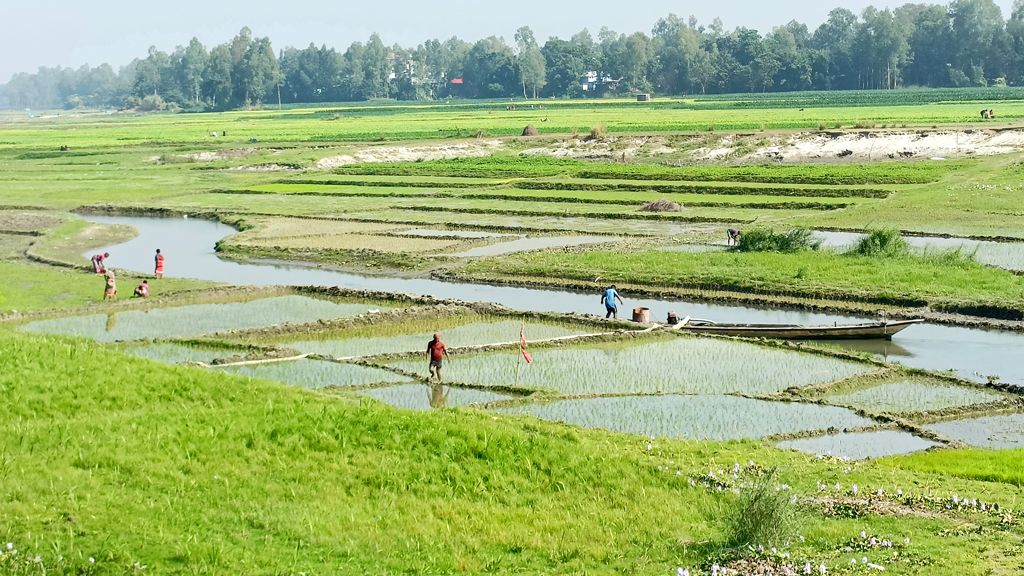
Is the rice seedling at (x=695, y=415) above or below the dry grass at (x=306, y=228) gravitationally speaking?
below

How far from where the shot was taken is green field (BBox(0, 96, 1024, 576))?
30.6 feet

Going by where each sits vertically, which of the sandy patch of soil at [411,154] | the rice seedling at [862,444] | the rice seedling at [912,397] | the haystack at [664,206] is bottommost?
the rice seedling at [912,397]

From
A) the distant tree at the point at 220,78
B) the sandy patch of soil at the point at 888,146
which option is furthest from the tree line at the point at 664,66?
the sandy patch of soil at the point at 888,146

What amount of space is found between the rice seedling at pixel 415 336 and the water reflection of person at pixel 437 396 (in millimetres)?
2716

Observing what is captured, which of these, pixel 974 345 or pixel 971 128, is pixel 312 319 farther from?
pixel 971 128

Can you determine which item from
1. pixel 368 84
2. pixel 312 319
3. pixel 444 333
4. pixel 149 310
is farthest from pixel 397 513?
pixel 368 84

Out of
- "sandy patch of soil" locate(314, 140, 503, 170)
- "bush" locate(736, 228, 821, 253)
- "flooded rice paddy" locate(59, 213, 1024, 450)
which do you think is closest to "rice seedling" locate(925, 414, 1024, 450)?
"flooded rice paddy" locate(59, 213, 1024, 450)

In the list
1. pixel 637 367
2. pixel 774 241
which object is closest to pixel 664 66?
pixel 774 241

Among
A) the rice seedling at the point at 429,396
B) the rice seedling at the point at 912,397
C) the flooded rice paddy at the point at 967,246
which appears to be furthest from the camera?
the flooded rice paddy at the point at 967,246

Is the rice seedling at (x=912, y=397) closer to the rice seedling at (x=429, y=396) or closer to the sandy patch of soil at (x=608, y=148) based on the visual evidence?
the rice seedling at (x=429, y=396)

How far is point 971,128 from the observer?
56.2 metres

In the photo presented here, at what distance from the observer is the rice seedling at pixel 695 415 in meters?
15.2

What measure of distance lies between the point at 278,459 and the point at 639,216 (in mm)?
27502

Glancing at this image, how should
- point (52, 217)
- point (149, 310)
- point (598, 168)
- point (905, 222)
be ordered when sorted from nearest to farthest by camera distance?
point (149, 310) → point (905, 222) → point (52, 217) → point (598, 168)
